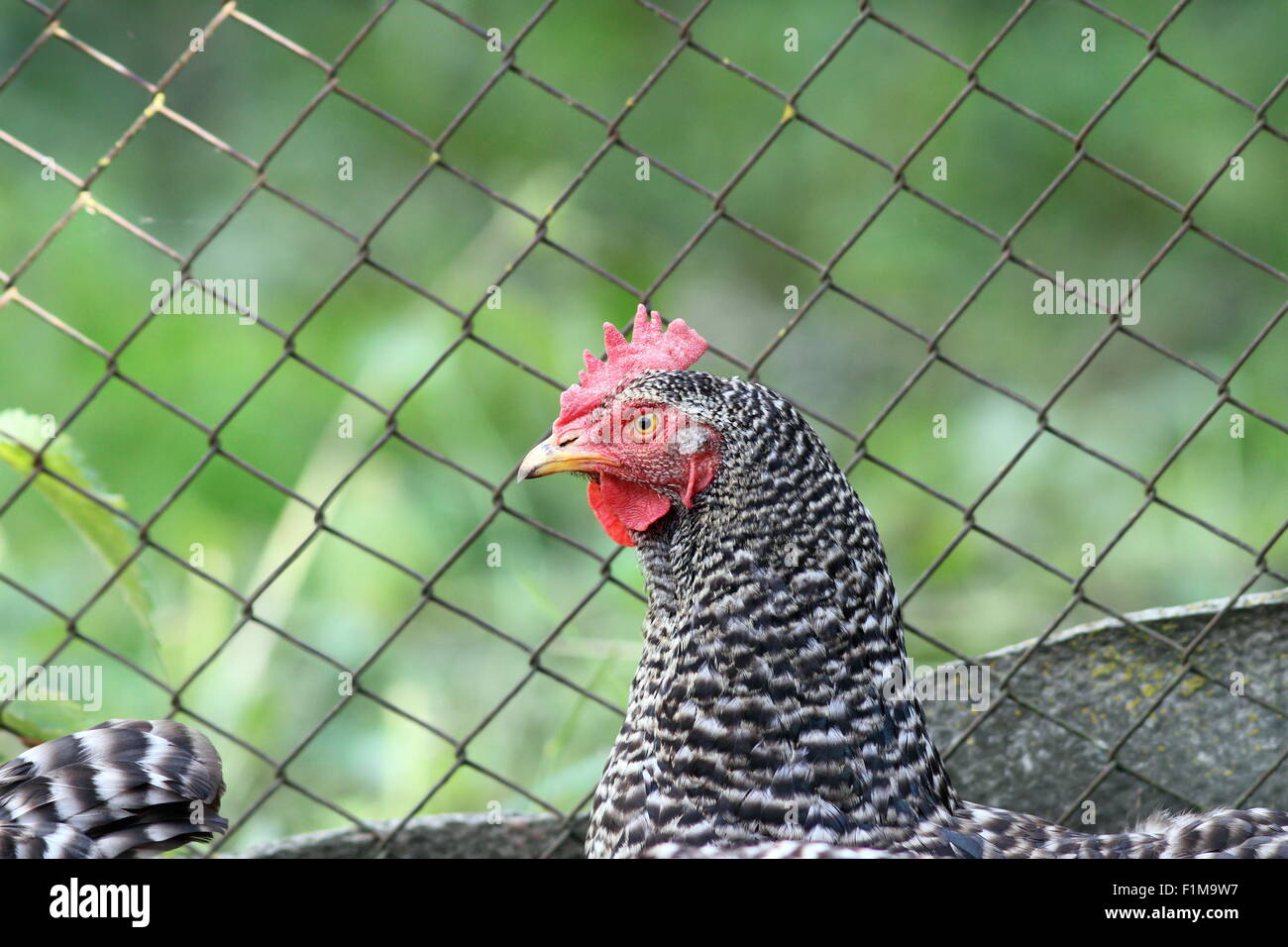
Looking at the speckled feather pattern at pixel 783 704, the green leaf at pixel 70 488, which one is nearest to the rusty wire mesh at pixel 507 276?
the green leaf at pixel 70 488

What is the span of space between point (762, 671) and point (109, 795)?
3.37ft

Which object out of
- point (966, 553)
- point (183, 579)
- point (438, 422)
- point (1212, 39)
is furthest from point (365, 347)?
point (1212, 39)

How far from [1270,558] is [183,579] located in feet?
11.1

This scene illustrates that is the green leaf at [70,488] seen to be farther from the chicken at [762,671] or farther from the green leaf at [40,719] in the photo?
the chicken at [762,671]

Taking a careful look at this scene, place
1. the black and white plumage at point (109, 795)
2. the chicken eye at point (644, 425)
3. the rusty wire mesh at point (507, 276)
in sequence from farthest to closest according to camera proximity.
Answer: the rusty wire mesh at point (507, 276)
the chicken eye at point (644, 425)
the black and white plumage at point (109, 795)

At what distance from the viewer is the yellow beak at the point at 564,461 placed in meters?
2.20

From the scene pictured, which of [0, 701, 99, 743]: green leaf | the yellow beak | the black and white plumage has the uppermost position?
the yellow beak

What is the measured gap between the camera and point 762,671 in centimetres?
209

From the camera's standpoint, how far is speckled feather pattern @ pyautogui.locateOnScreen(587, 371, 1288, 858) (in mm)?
2043

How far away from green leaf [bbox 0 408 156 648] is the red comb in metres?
1.01

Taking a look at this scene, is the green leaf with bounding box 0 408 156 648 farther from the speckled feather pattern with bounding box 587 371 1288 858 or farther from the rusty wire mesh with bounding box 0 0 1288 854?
the speckled feather pattern with bounding box 587 371 1288 858

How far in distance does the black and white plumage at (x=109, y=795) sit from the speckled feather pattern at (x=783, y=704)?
65 centimetres

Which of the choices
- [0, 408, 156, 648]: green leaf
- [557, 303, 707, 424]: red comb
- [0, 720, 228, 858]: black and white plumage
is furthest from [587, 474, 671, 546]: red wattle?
[0, 408, 156, 648]: green leaf

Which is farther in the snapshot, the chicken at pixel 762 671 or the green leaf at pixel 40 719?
the green leaf at pixel 40 719
